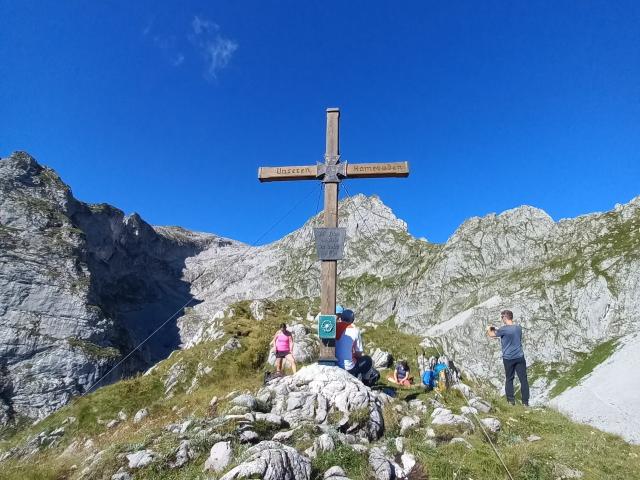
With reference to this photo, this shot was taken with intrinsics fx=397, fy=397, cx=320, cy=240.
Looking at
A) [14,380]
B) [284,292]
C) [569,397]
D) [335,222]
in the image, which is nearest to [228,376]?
[335,222]

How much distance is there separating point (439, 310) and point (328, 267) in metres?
120

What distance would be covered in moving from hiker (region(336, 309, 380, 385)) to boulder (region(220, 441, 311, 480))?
14.5ft

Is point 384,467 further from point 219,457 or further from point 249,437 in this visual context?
point 219,457

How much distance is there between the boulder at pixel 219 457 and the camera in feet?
18.7

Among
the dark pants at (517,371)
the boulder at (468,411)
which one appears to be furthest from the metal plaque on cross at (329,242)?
the dark pants at (517,371)

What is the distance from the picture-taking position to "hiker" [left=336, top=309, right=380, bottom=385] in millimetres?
10180

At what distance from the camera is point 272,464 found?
17.3 ft

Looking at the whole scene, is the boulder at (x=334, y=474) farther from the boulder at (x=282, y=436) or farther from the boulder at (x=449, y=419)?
the boulder at (x=449, y=419)

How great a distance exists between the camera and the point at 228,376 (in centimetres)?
1589

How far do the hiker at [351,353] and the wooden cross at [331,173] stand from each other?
70 centimetres

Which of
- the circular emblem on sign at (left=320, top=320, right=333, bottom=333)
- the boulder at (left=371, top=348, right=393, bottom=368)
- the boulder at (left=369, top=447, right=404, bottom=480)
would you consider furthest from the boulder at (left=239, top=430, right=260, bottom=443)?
the boulder at (left=371, top=348, right=393, bottom=368)

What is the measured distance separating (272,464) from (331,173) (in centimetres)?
754

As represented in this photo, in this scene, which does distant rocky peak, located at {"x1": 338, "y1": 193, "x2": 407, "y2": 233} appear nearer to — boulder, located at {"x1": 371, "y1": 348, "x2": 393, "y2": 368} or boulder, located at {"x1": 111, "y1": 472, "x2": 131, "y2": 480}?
boulder, located at {"x1": 371, "y1": 348, "x2": 393, "y2": 368}

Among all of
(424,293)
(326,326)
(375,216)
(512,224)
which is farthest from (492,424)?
(375,216)
